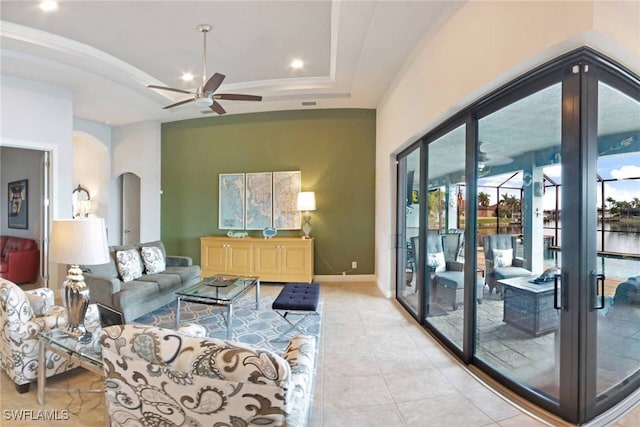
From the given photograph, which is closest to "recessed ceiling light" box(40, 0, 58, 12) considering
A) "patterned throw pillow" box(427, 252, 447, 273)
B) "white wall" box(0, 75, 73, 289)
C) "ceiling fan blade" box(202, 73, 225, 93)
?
"ceiling fan blade" box(202, 73, 225, 93)

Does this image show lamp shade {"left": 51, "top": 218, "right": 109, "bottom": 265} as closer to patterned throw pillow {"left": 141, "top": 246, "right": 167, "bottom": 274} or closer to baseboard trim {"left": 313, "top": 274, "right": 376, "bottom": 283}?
patterned throw pillow {"left": 141, "top": 246, "right": 167, "bottom": 274}

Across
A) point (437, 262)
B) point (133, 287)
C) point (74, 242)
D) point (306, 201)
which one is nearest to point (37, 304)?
point (74, 242)

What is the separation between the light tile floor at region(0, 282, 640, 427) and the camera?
1948 mm

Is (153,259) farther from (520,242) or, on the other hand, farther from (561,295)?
(561,295)

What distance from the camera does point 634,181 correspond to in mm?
2070

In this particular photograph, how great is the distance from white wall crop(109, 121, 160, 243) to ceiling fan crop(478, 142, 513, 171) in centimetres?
619

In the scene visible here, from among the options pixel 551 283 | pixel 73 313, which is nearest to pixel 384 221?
pixel 551 283

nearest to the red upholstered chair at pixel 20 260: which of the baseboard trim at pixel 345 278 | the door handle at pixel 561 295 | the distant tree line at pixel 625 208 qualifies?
the baseboard trim at pixel 345 278

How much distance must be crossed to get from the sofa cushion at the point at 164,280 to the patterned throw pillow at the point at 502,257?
3.94m

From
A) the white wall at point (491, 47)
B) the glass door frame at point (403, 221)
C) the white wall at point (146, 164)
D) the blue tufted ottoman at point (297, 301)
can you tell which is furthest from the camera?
the white wall at point (146, 164)

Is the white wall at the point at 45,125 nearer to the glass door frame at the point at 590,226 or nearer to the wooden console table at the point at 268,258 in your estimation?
the wooden console table at the point at 268,258

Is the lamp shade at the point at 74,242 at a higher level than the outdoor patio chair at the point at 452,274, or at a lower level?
higher

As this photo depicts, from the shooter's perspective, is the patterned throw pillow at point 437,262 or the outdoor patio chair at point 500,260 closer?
the outdoor patio chair at point 500,260

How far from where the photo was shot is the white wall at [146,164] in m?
6.29
